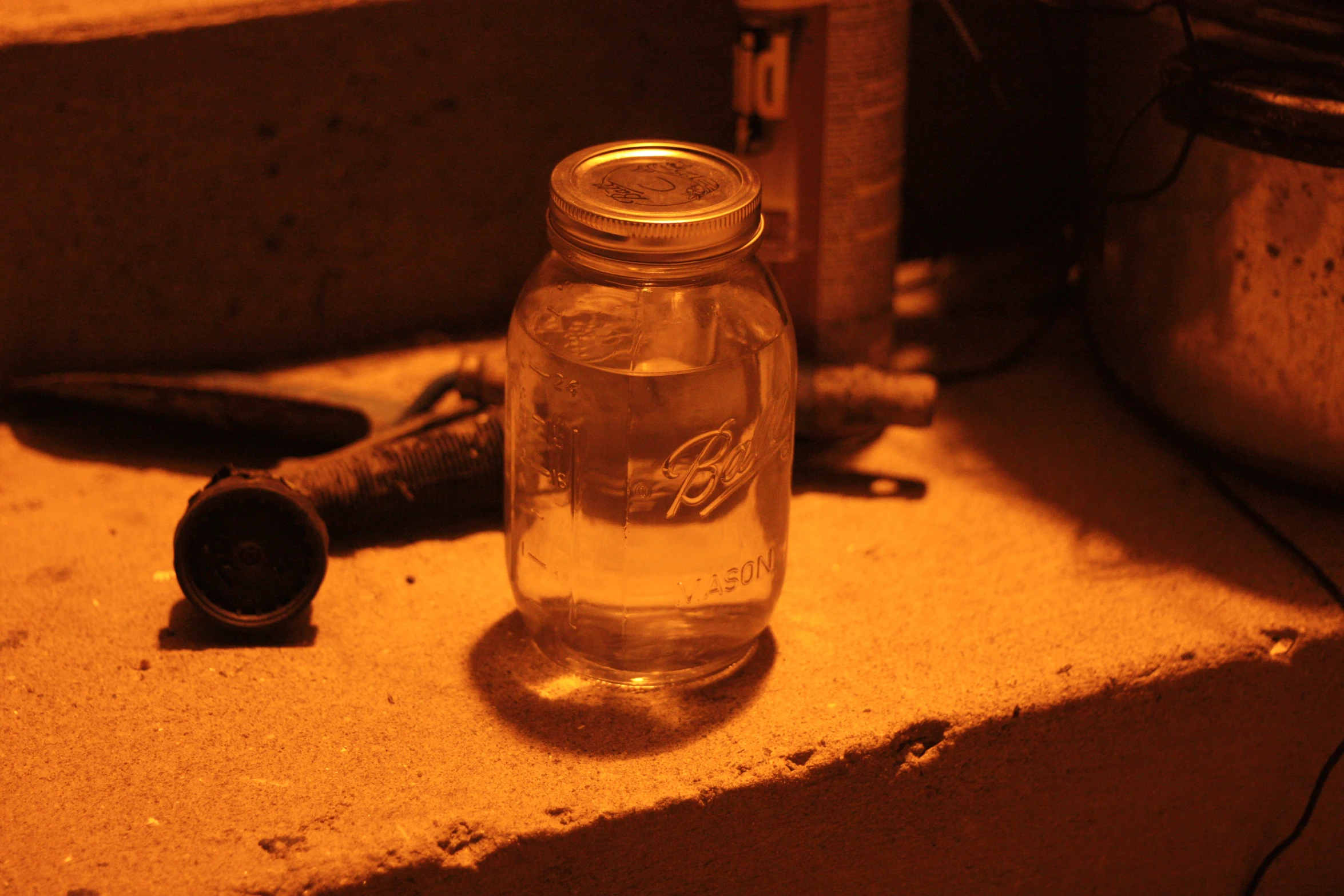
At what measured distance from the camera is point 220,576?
70 centimetres

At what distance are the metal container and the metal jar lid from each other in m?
0.32

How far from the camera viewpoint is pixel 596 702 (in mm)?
688

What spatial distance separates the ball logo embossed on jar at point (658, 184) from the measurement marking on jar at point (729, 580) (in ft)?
0.63

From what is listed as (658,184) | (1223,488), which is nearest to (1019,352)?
(1223,488)

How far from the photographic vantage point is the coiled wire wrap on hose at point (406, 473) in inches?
30.2

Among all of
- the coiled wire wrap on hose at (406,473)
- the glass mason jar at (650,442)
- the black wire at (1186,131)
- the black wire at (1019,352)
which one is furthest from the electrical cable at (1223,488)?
the coiled wire wrap on hose at (406,473)

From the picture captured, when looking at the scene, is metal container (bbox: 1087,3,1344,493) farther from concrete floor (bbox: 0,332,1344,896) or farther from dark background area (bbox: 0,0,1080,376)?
dark background area (bbox: 0,0,1080,376)

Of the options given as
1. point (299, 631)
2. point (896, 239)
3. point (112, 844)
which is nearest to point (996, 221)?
point (896, 239)

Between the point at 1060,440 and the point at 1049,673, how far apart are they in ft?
0.81

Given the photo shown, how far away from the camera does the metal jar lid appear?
1.86 ft

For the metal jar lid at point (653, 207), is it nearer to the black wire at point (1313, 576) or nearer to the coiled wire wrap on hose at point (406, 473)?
the coiled wire wrap on hose at point (406, 473)

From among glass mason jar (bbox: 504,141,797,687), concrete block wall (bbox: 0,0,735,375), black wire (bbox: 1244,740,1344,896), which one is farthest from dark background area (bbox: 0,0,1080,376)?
black wire (bbox: 1244,740,1344,896)

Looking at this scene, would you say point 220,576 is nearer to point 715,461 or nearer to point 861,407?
point 715,461

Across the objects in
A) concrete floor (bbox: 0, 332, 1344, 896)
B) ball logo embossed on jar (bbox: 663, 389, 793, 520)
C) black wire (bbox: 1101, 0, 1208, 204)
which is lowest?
concrete floor (bbox: 0, 332, 1344, 896)
